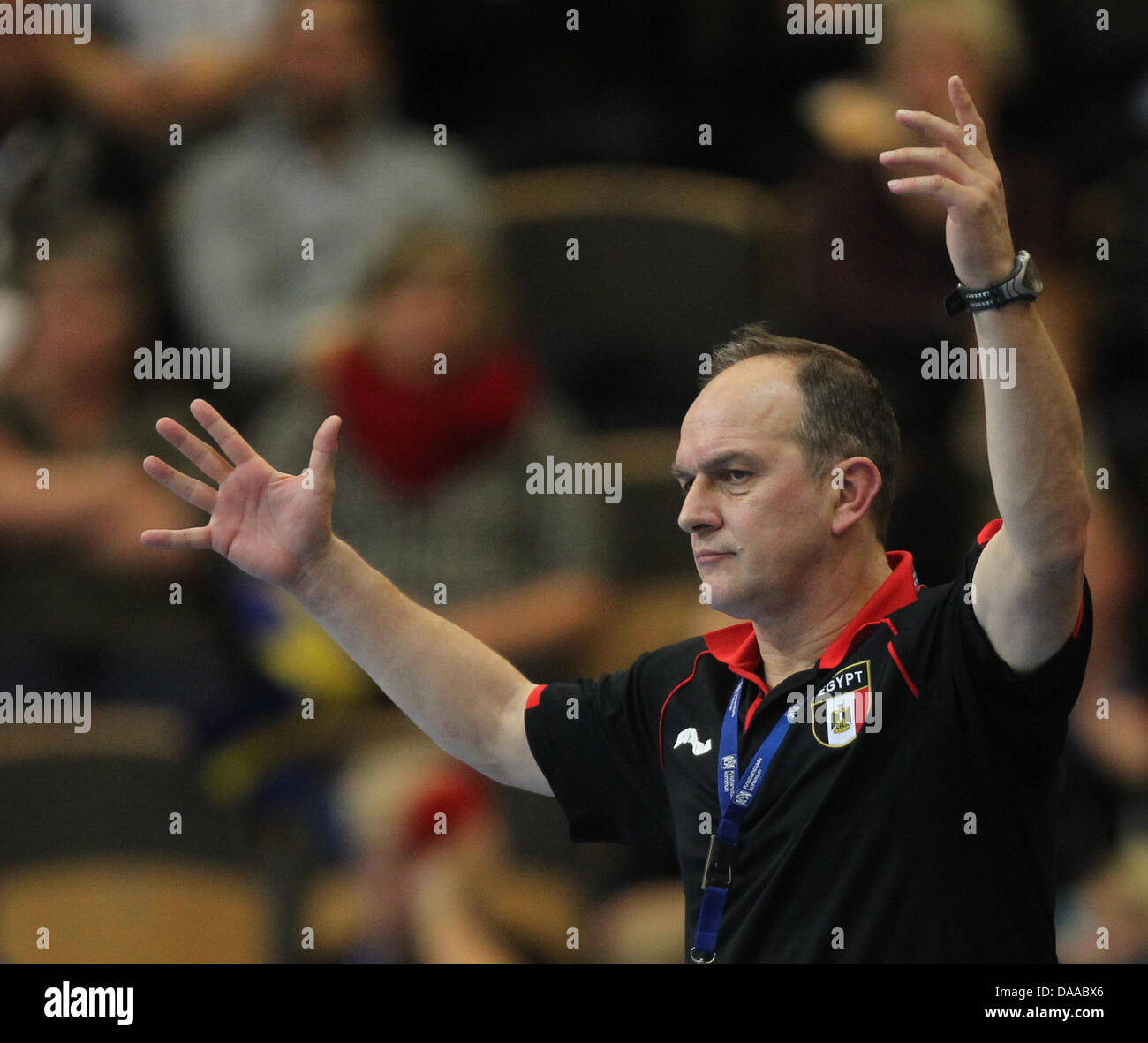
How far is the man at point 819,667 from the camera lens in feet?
7.27

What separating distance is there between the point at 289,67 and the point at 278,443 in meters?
1.47

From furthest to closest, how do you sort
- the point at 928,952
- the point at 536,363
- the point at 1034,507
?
1. the point at 536,363
2. the point at 928,952
3. the point at 1034,507

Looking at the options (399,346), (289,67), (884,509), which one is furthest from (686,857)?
(289,67)

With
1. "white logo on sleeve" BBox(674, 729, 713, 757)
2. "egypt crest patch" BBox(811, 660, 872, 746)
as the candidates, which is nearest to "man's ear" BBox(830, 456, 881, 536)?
"egypt crest patch" BBox(811, 660, 872, 746)

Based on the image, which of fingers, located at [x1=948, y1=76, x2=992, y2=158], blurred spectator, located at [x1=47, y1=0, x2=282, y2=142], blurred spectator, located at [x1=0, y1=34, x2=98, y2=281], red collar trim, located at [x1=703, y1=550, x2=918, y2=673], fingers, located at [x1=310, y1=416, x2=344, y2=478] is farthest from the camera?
blurred spectator, located at [x1=47, y1=0, x2=282, y2=142]

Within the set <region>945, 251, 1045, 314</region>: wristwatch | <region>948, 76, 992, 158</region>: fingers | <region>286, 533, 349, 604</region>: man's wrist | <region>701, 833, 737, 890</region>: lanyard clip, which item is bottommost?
<region>701, 833, 737, 890</region>: lanyard clip

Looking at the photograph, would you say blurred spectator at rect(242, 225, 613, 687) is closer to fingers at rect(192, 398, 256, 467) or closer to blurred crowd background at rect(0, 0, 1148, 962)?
blurred crowd background at rect(0, 0, 1148, 962)

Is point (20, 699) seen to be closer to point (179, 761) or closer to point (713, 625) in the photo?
point (179, 761)

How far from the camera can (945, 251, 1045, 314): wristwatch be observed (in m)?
2.16

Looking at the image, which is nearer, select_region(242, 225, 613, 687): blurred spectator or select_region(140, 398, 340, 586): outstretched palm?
select_region(140, 398, 340, 586): outstretched palm

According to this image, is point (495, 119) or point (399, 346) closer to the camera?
point (399, 346)

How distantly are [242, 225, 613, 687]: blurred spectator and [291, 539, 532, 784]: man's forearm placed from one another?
1781 mm

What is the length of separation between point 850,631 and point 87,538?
3117mm

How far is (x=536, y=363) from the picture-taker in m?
5.27
